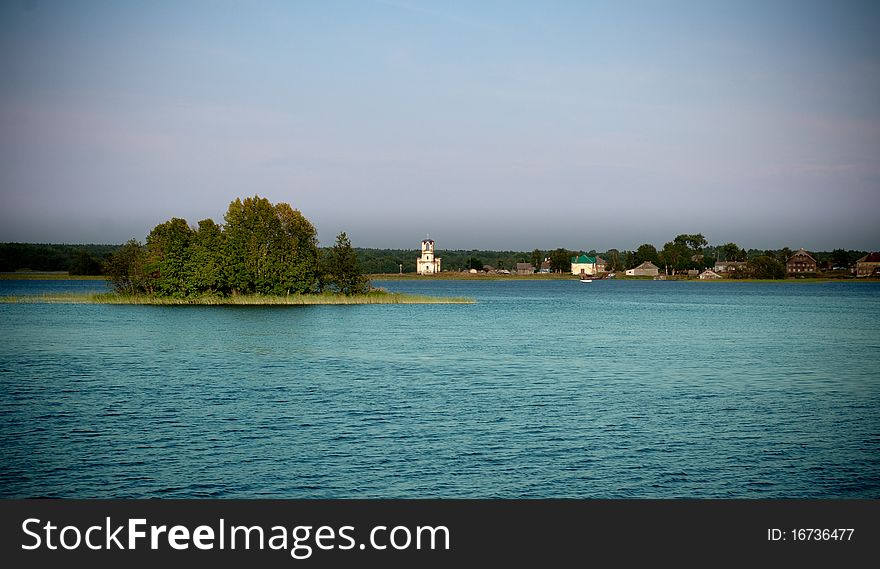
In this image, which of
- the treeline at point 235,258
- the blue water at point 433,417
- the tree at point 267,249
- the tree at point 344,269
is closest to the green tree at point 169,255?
the treeline at point 235,258

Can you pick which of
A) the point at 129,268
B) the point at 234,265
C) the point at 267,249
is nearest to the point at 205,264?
the point at 234,265

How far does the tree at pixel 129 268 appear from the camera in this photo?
10606 cm

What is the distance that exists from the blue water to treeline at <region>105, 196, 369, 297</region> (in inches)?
1492

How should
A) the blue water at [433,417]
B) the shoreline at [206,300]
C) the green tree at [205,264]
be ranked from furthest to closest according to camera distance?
the shoreline at [206,300], the green tree at [205,264], the blue water at [433,417]

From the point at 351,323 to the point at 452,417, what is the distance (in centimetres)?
5243

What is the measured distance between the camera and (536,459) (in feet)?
81.4

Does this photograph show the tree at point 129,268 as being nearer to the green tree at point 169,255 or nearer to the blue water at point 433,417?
the green tree at point 169,255

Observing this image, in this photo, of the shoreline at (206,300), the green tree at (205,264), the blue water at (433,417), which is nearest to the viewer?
the blue water at (433,417)

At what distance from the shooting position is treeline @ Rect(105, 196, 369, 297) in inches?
4060

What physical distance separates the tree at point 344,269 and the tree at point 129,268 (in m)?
24.1

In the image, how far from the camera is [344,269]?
111m

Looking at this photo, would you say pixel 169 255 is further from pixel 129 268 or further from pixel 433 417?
pixel 433 417

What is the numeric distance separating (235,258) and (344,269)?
14.9 m

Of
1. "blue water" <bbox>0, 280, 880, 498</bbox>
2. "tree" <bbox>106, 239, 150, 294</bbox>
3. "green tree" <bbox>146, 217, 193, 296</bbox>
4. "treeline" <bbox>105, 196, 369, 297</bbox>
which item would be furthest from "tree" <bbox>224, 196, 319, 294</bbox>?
"blue water" <bbox>0, 280, 880, 498</bbox>
